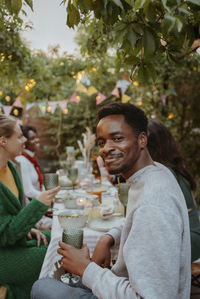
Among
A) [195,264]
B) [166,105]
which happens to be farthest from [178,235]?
[166,105]

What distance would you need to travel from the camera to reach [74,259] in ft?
3.51

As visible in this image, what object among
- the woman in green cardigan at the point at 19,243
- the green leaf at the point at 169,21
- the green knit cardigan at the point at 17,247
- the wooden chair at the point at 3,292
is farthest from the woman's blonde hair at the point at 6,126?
the green leaf at the point at 169,21

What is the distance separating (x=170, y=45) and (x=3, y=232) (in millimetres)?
1317

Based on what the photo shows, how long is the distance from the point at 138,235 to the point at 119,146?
355mm

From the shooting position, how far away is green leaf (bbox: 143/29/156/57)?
0.82 metres

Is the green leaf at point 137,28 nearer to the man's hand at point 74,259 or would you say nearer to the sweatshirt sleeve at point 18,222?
the man's hand at point 74,259

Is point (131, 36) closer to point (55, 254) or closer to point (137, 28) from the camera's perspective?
point (137, 28)

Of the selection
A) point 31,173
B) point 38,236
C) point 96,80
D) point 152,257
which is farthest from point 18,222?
point 96,80

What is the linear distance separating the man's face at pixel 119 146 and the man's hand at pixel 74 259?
347 mm

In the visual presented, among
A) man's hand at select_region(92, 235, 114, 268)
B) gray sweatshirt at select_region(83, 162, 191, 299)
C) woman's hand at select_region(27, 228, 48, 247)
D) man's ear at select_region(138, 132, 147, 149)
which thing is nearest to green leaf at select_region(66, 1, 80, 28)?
man's ear at select_region(138, 132, 147, 149)

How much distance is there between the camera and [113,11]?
0.85 meters

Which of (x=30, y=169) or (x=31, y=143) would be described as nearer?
(x=30, y=169)

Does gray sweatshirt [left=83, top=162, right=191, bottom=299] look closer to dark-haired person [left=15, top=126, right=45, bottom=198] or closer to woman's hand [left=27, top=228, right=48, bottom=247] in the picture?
woman's hand [left=27, top=228, right=48, bottom=247]

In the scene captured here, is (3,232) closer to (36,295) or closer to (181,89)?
(36,295)
